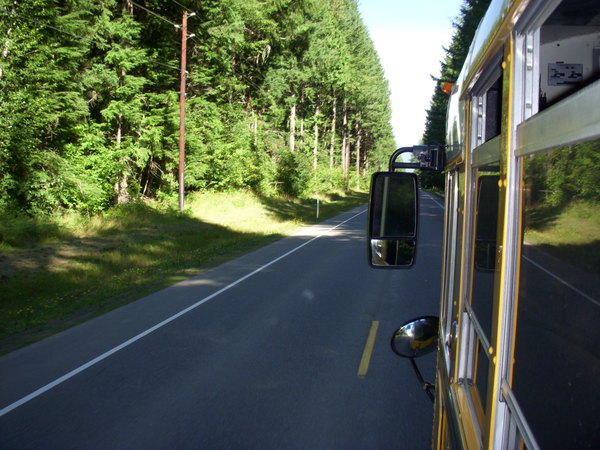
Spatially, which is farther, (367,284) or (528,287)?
(367,284)

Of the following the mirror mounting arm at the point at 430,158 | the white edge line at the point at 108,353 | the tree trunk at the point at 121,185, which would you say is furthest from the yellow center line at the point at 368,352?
the tree trunk at the point at 121,185

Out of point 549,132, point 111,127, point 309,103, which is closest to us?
point 549,132

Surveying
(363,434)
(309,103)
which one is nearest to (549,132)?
(363,434)

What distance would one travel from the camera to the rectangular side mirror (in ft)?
9.36

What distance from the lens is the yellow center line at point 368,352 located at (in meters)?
6.65

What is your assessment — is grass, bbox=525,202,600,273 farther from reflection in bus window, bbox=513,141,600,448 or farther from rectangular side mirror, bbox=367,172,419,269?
rectangular side mirror, bbox=367,172,419,269

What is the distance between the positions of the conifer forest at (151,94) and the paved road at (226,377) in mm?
9846

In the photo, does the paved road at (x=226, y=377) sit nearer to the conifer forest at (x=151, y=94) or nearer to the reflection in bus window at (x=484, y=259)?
the reflection in bus window at (x=484, y=259)

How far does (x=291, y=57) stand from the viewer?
42.8m

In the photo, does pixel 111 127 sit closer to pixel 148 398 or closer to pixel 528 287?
pixel 148 398

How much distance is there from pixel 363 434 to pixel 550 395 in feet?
13.0

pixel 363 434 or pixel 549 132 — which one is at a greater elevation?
pixel 549 132

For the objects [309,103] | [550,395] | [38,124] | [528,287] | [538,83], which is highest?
[309,103]

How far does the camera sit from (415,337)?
3.52 metres
